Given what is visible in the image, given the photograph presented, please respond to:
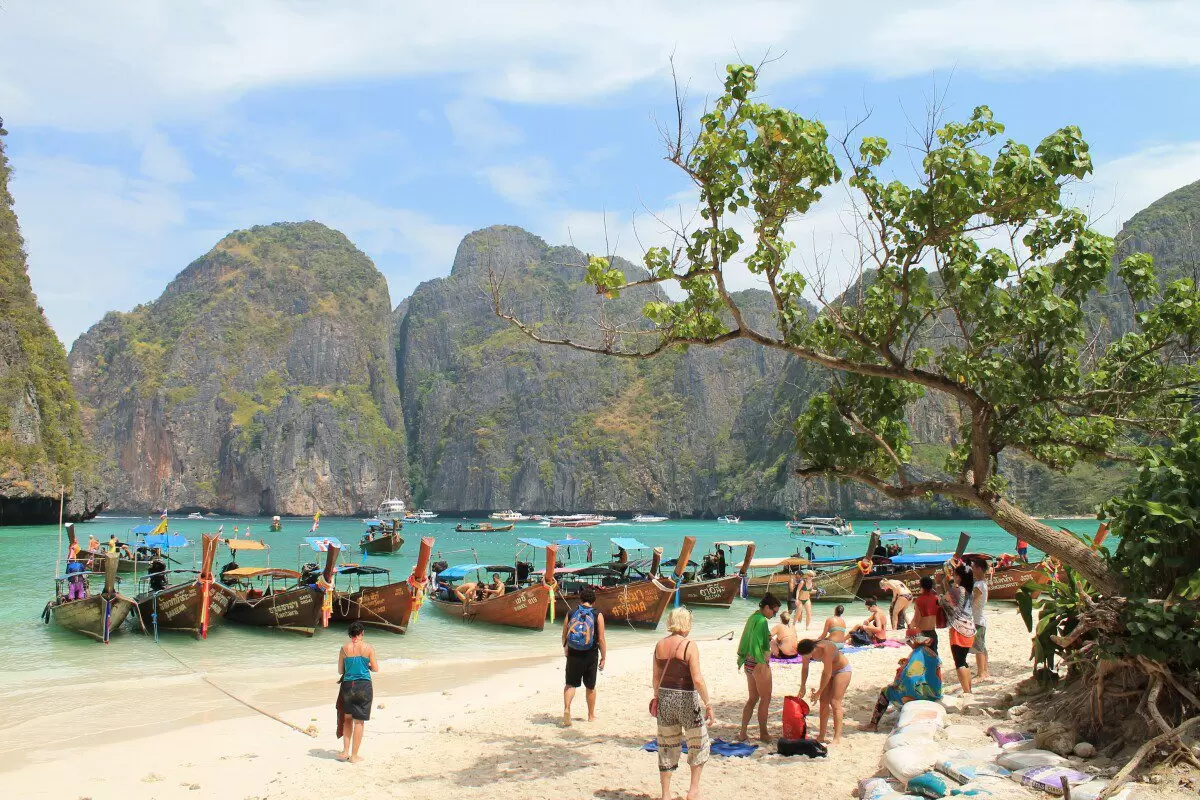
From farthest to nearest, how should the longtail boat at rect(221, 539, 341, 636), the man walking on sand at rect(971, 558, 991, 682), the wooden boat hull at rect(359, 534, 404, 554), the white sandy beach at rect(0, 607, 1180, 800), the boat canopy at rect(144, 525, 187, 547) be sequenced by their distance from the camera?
the wooden boat hull at rect(359, 534, 404, 554) < the boat canopy at rect(144, 525, 187, 547) < the longtail boat at rect(221, 539, 341, 636) < the man walking on sand at rect(971, 558, 991, 682) < the white sandy beach at rect(0, 607, 1180, 800)

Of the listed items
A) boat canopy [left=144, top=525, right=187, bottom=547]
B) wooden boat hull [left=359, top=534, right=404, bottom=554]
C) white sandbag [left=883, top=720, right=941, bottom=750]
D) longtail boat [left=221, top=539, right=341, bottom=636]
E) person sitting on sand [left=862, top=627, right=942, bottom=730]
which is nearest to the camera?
white sandbag [left=883, top=720, right=941, bottom=750]

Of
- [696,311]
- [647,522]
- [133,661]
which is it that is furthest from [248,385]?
[696,311]

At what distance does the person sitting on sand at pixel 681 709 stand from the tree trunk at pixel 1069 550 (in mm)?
2668

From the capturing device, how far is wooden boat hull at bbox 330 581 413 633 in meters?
20.0

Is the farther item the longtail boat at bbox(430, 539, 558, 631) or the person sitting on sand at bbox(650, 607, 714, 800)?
the longtail boat at bbox(430, 539, 558, 631)

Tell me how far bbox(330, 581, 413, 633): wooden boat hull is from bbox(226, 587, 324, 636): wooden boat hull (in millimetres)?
914

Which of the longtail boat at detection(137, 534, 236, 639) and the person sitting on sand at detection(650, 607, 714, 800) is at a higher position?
the person sitting on sand at detection(650, 607, 714, 800)

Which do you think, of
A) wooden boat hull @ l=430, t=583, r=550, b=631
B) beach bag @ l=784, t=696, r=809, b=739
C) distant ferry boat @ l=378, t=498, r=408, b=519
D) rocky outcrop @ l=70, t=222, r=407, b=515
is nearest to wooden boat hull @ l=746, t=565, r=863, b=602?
wooden boat hull @ l=430, t=583, r=550, b=631

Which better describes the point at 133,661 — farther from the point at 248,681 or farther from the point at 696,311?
the point at 696,311

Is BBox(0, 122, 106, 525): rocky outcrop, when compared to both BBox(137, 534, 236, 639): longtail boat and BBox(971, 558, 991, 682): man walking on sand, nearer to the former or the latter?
BBox(137, 534, 236, 639): longtail boat

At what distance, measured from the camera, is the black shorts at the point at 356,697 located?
8.49 m

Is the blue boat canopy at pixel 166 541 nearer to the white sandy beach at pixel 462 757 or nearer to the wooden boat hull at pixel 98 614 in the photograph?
the wooden boat hull at pixel 98 614

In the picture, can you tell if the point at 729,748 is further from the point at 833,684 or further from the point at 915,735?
the point at 915,735

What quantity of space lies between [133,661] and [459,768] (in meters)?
11.4
